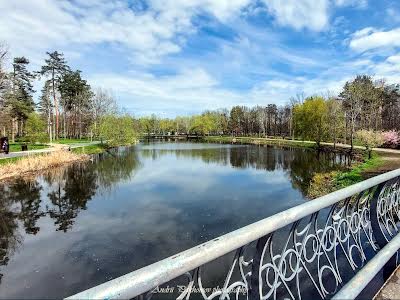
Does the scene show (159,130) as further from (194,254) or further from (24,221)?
(194,254)

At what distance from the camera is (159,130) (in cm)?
12375

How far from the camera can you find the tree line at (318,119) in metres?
41.7

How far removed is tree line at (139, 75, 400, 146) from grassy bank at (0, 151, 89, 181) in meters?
28.4

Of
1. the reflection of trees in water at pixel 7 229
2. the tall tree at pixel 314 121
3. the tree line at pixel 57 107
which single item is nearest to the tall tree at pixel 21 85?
the tree line at pixel 57 107

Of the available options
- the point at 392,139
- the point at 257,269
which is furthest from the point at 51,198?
the point at 392,139

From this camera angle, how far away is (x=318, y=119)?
47375 mm

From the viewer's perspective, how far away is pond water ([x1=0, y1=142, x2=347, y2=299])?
7.79m

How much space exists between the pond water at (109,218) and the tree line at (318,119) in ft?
60.6

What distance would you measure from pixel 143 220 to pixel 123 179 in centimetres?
1024

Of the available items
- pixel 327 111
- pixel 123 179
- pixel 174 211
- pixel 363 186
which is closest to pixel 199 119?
pixel 327 111

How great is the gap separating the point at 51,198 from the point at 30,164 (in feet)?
30.5

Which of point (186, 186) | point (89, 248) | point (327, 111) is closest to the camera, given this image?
point (89, 248)

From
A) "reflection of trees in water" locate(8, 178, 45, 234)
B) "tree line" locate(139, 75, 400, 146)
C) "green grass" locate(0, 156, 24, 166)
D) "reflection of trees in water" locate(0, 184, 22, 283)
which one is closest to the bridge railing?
"reflection of trees in water" locate(0, 184, 22, 283)

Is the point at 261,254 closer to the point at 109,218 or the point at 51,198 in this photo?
the point at 109,218
